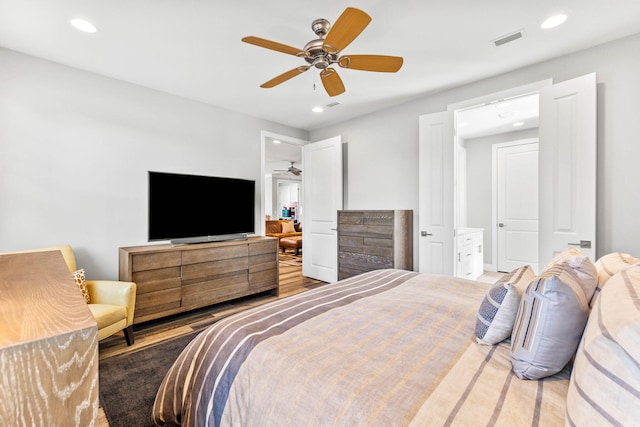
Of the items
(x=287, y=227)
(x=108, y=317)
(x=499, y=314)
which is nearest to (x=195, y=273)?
(x=108, y=317)

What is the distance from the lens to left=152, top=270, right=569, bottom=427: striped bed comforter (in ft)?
2.74

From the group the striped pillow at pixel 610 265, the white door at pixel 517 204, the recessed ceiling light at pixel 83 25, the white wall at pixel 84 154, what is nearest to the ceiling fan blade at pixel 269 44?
the recessed ceiling light at pixel 83 25

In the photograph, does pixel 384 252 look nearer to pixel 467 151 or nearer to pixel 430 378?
pixel 430 378

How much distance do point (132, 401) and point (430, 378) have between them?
5.99ft

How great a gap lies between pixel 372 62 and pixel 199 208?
2.52m

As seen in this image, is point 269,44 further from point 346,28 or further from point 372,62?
point 372,62

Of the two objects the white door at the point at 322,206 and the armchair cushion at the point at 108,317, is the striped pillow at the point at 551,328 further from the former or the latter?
the white door at the point at 322,206

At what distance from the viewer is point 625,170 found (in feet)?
7.87

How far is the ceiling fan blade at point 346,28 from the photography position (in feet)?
5.06

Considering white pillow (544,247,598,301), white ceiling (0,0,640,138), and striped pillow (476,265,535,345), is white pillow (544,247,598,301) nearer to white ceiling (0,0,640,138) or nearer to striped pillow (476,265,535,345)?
striped pillow (476,265,535,345)

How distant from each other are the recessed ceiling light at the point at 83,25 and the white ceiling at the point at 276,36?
6 centimetres

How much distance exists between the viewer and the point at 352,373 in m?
0.97

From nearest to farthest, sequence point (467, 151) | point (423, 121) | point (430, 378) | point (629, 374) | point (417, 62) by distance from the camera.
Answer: point (629, 374) < point (430, 378) < point (417, 62) < point (423, 121) < point (467, 151)

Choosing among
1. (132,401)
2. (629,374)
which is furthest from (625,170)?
(132,401)
